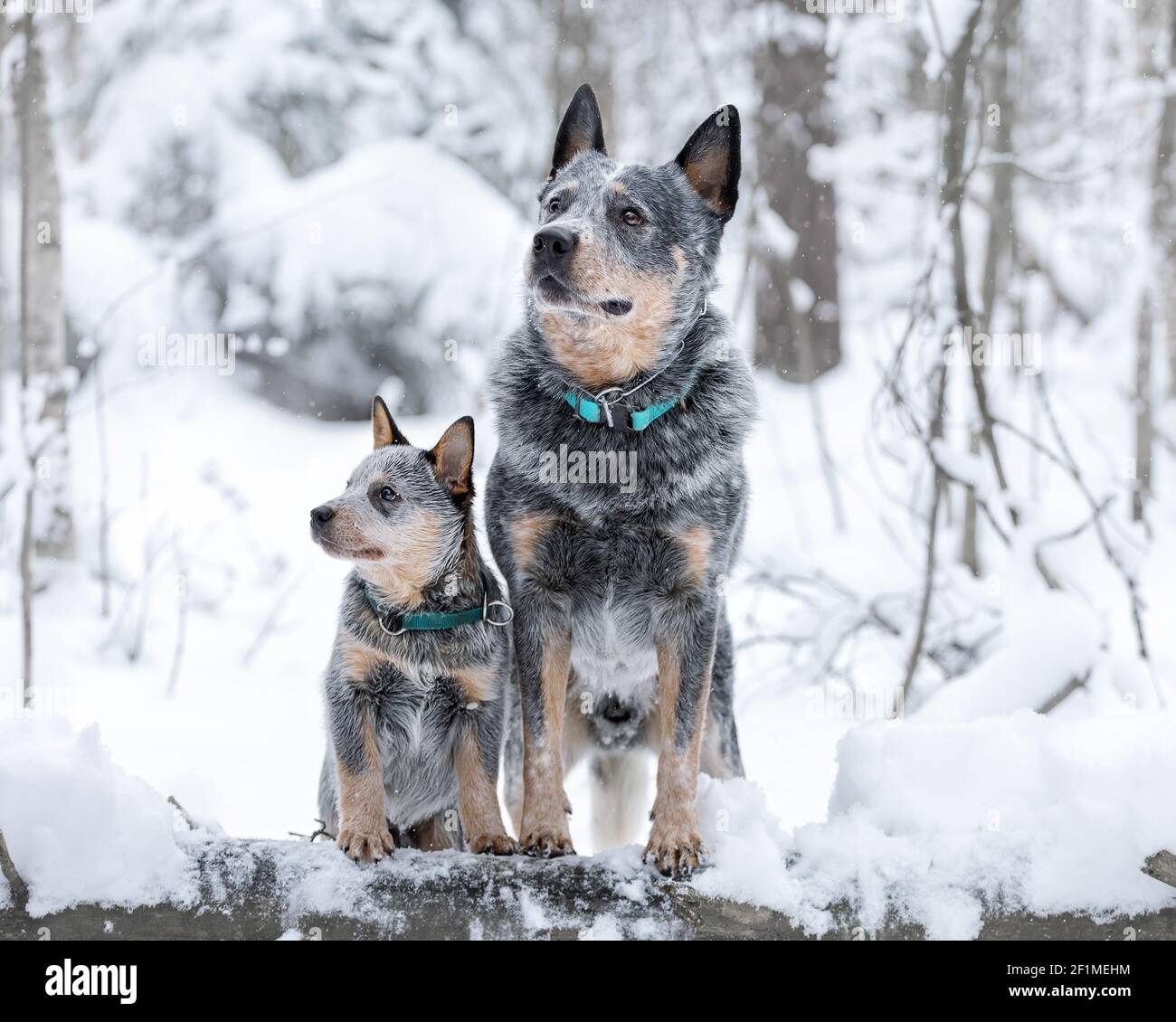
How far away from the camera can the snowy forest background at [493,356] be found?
14.9ft

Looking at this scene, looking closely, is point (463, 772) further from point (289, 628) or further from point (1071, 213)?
point (1071, 213)

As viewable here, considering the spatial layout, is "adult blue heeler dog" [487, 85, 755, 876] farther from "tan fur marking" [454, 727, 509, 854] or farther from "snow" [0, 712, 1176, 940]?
"snow" [0, 712, 1176, 940]

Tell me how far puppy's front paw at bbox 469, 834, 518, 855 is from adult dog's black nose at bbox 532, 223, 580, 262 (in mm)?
1442

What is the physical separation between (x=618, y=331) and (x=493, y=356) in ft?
1.91

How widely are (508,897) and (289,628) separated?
463 cm

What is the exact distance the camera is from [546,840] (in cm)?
288

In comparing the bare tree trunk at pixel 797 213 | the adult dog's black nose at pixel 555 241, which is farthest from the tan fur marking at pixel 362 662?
the bare tree trunk at pixel 797 213

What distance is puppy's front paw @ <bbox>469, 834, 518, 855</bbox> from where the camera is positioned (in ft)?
9.48

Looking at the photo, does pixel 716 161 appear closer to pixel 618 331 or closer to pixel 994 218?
pixel 618 331

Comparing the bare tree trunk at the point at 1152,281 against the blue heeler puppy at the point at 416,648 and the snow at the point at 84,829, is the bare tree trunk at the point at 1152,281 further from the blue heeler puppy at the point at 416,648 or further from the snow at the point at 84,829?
the snow at the point at 84,829

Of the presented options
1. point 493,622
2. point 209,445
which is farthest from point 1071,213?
point 493,622

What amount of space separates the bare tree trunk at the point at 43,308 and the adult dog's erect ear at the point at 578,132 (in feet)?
10.2

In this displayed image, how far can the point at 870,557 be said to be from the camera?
739cm

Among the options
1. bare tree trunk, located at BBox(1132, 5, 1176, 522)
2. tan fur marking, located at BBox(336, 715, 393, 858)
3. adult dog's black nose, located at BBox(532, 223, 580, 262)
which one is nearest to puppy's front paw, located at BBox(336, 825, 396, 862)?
tan fur marking, located at BBox(336, 715, 393, 858)
